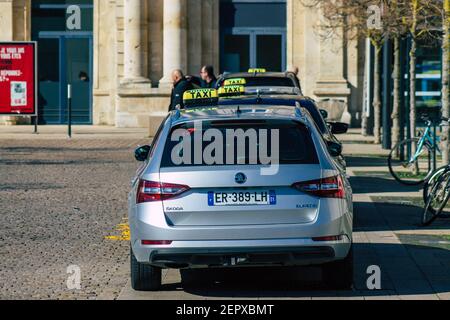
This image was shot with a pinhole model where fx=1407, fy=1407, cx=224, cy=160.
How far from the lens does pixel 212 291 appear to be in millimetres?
11258

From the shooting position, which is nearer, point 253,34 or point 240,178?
point 240,178

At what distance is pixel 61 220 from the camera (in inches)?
653

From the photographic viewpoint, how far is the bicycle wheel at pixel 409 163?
2167 centimetres

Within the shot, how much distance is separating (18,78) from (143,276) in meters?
25.8

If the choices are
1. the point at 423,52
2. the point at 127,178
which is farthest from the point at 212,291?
the point at 423,52

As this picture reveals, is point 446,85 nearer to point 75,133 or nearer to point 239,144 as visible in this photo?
point 239,144

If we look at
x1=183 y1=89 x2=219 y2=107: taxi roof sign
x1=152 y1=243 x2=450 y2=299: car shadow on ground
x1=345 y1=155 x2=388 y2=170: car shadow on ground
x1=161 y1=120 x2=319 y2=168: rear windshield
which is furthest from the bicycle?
x1=161 y1=120 x2=319 y2=168: rear windshield

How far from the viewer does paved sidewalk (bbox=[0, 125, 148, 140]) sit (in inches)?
1406

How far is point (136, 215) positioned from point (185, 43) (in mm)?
31508

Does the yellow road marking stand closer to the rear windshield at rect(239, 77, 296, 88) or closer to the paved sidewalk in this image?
the rear windshield at rect(239, 77, 296, 88)

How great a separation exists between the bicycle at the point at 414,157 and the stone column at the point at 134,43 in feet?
65.0

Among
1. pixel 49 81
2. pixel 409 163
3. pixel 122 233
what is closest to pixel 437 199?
pixel 122 233
